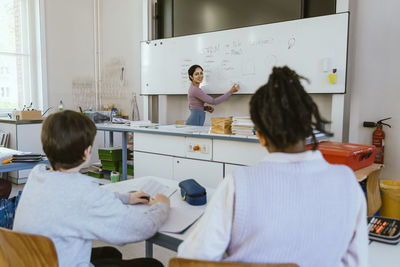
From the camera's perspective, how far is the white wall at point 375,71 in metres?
3.10

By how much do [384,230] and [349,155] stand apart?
1.01 meters

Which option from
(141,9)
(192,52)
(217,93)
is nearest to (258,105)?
(217,93)

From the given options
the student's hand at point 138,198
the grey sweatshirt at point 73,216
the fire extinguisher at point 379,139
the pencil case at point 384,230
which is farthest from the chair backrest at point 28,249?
the fire extinguisher at point 379,139

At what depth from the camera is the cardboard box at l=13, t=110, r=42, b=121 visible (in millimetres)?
4465

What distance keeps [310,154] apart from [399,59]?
9.39 feet

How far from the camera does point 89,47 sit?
5.63m

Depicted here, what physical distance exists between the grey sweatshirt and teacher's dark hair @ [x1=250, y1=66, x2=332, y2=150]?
508 mm

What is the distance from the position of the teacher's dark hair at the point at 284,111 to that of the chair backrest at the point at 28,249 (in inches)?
25.4

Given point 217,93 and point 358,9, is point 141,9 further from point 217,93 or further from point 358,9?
point 358,9

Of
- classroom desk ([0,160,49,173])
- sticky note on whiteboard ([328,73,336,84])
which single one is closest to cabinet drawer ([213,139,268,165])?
sticky note on whiteboard ([328,73,336,84])

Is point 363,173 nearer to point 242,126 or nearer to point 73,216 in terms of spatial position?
point 242,126

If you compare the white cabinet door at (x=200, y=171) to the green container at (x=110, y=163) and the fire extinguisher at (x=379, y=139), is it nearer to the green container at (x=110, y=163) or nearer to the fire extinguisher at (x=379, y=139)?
the green container at (x=110, y=163)

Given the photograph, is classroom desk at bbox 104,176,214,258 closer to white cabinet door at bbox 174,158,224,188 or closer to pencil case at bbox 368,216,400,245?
pencil case at bbox 368,216,400,245

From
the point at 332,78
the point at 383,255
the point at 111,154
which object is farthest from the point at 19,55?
the point at 383,255
